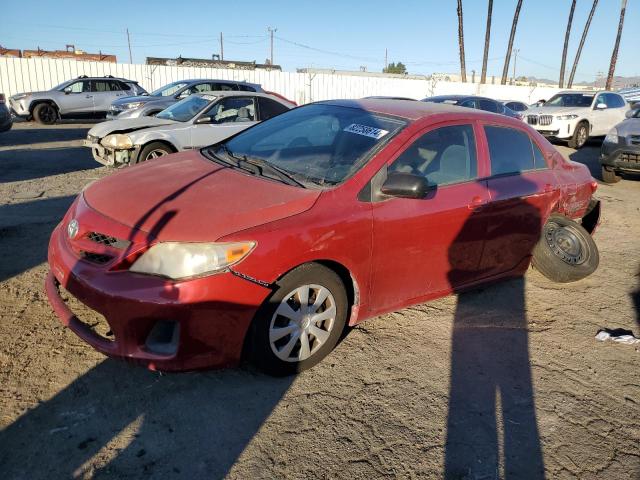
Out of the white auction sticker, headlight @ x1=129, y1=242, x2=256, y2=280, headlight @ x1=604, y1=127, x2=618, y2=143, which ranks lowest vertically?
headlight @ x1=129, y1=242, x2=256, y2=280

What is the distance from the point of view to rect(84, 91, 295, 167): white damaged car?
7.88m

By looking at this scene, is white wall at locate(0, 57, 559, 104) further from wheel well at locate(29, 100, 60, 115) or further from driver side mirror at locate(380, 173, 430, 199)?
driver side mirror at locate(380, 173, 430, 199)

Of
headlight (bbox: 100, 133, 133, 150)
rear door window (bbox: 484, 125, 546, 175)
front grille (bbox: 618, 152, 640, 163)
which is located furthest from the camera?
front grille (bbox: 618, 152, 640, 163)

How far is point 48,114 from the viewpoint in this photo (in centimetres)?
1709

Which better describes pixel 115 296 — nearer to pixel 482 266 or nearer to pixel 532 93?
pixel 482 266

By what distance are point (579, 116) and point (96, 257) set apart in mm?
15253

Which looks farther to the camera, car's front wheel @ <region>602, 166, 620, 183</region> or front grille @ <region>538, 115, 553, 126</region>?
front grille @ <region>538, 115, 553, 126</region>

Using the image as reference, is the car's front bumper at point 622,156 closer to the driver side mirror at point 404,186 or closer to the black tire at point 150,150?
the driver side mirror at point 404,186

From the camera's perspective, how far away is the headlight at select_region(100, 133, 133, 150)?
7746mm

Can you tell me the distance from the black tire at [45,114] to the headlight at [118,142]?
11.4m

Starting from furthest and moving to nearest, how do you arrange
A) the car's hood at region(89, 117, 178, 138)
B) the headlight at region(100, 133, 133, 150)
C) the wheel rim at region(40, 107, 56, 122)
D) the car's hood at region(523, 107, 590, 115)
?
the wheel rim at region(40, 107, 56, 122) → the car's hood at region(523, 107, 590, 115) → the car's hood at region(89, 117, 178, 138) → the headlight at region(100, 133, 133, 150)

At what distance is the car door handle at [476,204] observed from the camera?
143 inches

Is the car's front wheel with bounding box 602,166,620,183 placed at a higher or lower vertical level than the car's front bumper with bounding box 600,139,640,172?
lower

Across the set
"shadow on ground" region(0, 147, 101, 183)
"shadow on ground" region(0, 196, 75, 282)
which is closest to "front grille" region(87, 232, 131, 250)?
"shadow on ground" region(0, 196, 75, 282)
